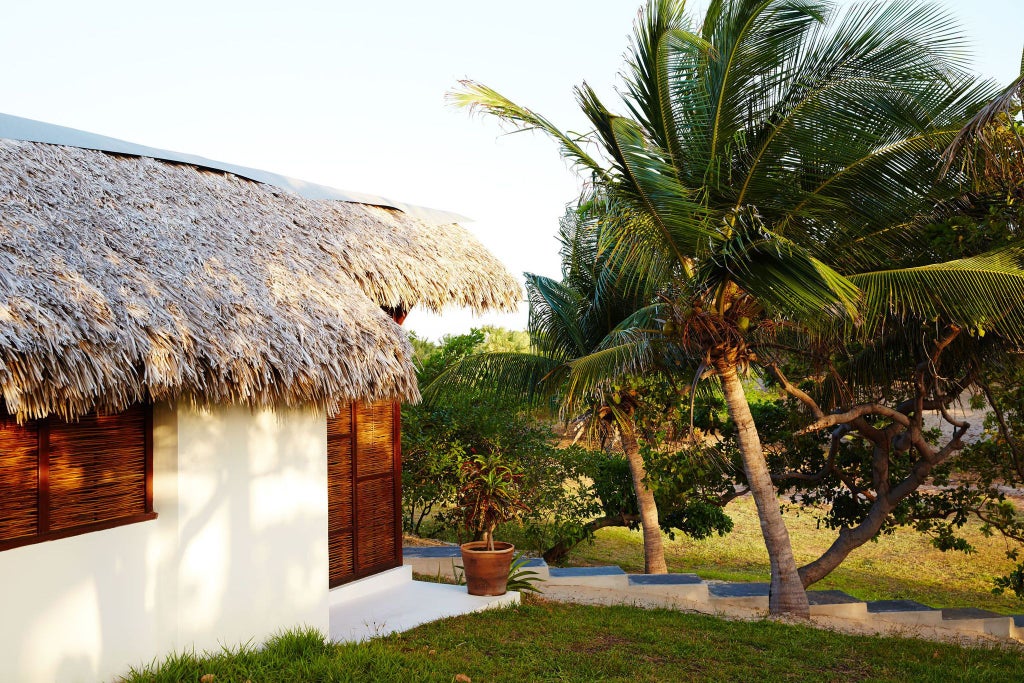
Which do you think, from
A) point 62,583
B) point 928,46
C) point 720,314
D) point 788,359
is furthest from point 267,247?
point 788,359

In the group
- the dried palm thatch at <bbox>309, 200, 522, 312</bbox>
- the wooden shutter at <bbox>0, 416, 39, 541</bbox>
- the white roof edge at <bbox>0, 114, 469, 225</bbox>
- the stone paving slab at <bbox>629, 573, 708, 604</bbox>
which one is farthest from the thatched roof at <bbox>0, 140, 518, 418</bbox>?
the stone paving slab at <bbox>629, 573, 708, 604</bbox>

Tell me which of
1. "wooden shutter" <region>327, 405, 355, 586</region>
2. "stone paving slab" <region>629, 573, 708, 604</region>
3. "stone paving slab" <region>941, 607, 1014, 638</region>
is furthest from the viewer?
"stone paving slab" <region>629, 573, 708, 604</region>

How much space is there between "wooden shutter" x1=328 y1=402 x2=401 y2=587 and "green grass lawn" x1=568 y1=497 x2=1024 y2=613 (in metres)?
5.87

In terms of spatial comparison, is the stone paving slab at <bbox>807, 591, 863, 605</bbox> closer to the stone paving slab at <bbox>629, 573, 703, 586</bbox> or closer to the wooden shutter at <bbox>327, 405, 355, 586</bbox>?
the stone paving slab at <bbox>629, 573, 703, 586</bbox>

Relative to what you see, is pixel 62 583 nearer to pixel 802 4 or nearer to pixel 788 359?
pixel 802 4

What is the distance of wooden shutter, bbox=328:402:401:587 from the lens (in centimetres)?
680

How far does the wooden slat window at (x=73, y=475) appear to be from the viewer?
3.99 m

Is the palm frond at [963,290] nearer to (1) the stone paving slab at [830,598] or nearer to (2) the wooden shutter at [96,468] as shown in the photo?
(1) the stone paving slab at [830,598]

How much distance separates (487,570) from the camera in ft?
21.8

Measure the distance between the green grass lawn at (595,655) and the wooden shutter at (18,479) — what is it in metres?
1.03

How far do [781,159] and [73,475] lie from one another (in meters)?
6.12

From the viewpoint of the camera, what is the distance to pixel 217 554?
189 inches

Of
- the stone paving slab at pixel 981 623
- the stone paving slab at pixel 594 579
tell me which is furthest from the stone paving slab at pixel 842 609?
the stone paving slab at pixel 594 579

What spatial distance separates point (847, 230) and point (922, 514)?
4.33 metres
